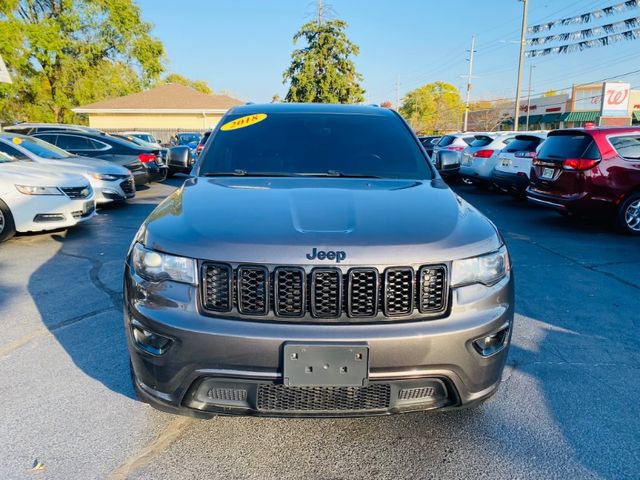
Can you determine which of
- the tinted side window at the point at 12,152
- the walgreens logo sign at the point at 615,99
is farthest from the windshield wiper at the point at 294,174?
the walgreens logo sign at the point at 615,99

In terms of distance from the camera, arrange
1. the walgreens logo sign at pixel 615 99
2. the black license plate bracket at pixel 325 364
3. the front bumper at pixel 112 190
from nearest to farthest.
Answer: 1. the black license plate bracket at pixel 325 364
2. the front bumper at pixel 112 190
3. the walgreens logo sign at pixel 615 99

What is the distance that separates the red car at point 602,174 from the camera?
7672mm

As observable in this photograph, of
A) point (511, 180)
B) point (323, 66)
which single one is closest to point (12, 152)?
point (511, 180)

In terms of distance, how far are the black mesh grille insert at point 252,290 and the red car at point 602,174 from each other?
720cm

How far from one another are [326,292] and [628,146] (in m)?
7.65

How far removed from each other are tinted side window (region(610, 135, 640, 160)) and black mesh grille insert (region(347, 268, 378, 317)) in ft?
24.0

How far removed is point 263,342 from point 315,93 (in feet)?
104

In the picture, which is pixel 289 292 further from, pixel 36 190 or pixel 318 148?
pixel 36 190

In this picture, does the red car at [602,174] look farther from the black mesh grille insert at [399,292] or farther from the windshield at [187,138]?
the windshield at [187,138]

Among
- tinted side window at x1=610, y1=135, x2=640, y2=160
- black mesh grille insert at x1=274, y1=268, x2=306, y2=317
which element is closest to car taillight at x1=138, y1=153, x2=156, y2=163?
tinted side window at x1=610, y1=135, x2=640, y2=160

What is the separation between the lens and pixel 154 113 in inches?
1427

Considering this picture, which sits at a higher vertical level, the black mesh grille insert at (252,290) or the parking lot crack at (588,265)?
the black mesh grille insert at (252,290)

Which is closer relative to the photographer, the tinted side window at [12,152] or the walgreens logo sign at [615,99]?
the tinted side window at [12,152]

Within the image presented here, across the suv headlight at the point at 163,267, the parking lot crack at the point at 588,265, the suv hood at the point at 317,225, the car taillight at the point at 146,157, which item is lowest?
the parking lot crack at the point at 588,265
